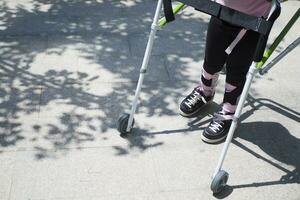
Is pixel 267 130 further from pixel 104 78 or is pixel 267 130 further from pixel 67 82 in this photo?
pixel 67 82

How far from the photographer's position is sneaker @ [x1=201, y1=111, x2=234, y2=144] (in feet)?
12.3

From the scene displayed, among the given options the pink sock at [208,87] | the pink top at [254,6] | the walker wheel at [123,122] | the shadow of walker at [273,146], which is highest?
the pink top at [254,6]

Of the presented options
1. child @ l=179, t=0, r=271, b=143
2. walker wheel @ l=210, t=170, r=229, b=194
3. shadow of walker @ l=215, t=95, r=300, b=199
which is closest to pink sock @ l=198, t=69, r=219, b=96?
child @ l=179, t=0, r=271, b=143

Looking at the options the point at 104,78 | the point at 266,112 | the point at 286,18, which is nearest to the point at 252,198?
the point at 266,112

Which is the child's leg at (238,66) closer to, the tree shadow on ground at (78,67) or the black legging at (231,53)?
the black legging at (231,53)

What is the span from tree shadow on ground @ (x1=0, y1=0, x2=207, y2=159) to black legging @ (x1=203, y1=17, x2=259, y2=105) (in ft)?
2.33

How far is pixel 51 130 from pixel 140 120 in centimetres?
81

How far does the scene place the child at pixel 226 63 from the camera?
3162 millimetres

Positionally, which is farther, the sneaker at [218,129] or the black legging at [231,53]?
the sneaker at [218,129]

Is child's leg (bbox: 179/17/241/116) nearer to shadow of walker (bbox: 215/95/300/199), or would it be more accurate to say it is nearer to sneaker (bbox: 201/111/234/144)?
sneaker (bbox: 201/111/234/144)

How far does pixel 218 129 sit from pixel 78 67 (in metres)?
1.74

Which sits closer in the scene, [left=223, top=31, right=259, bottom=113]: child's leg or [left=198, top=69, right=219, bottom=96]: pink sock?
[left=223, top=31, right=259, bottom=113]: child's leg

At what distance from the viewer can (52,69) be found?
456 cm

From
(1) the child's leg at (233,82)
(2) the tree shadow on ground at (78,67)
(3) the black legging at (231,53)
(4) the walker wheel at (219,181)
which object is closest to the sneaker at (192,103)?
(2) the tree shadow on ground at (78,67)
